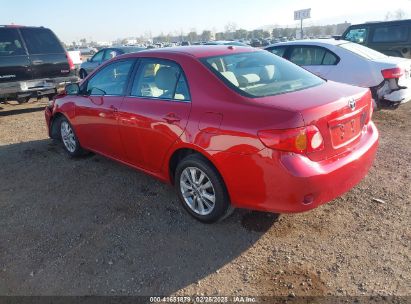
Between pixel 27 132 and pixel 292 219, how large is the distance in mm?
5869

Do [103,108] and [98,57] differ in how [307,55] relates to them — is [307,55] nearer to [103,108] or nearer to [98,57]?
[103,108]

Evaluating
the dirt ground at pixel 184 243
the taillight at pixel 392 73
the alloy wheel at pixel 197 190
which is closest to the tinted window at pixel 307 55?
the taillight at pixel 392 73

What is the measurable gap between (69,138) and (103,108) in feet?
4.59

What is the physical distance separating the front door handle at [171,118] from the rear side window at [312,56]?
186 inches

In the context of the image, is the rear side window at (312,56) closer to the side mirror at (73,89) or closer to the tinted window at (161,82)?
the tinted window at (161,82)

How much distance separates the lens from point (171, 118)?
11.3ft

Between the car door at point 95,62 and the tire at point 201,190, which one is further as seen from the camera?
the car door at point 95,62

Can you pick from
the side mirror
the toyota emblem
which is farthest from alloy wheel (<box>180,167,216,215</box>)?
the side mirror

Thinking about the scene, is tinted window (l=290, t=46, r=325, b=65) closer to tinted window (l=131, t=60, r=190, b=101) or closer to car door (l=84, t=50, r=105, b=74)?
tinted window (l=131, t=60, r=190, b=101)

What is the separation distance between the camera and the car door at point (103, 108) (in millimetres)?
4246

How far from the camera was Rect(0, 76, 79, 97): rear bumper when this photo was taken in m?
7.99

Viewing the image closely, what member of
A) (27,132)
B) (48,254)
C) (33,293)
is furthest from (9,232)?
(27,132)

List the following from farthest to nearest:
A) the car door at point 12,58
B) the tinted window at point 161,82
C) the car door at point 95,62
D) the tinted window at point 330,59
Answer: the car door at point 95,62 → the car door at point 12,58 → the tinted window at point 330,59 → the tinted window at point 161,82

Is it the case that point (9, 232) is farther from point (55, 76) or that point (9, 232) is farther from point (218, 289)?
point (55, 76)
